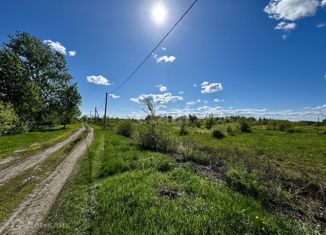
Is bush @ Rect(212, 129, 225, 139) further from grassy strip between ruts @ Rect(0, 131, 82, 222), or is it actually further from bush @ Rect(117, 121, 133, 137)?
grassy strip between ruts @ Rect(0, 131, 82, 222)

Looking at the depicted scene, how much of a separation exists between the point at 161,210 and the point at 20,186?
5.28m

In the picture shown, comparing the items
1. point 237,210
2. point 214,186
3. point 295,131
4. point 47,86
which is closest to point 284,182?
point 214,186

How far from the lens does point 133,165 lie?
8188mm

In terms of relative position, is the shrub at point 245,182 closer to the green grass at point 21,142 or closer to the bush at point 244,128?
the green grass at point 21,142

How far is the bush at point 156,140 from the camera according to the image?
1209cm

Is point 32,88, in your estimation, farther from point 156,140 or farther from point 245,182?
point 245,182

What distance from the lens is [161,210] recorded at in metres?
4.24

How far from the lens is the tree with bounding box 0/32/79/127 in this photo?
30031 mm

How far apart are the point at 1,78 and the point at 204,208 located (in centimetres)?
3601

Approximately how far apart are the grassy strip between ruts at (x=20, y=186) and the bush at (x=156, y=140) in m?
4.91

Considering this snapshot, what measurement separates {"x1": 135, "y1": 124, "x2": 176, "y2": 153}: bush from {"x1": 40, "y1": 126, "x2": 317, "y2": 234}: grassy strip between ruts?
539 centimetres

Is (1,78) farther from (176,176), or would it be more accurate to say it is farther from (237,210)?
(237,210)
